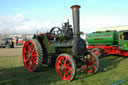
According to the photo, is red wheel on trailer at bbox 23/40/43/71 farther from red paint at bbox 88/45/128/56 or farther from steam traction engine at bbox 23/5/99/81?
red paint at bbox 88/45/128/56

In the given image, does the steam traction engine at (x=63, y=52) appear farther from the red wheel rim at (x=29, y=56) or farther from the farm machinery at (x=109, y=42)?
the farm machinery at (x=109, y=42)

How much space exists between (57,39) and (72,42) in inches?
41.6

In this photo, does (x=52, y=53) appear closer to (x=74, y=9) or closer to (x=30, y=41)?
(x=30, y=41)

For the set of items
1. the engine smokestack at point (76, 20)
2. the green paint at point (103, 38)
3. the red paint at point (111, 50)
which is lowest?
the red paint at point (111, 50)

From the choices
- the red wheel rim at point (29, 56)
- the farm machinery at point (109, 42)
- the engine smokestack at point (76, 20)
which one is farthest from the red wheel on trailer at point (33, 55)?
the farm machinery at point (109, 42)

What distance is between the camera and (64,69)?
13.5ft

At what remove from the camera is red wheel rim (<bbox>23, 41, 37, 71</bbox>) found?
17.4ft

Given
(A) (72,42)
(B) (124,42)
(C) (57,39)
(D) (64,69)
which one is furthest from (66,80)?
(B) (124,42)

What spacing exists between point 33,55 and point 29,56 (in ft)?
1.11

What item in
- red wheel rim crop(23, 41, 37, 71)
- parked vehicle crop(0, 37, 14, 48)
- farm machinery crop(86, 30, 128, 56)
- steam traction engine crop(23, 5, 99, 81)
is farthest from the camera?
parked vehicle crop(0, 37, 14, 48)

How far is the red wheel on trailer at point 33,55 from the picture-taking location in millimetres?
4926

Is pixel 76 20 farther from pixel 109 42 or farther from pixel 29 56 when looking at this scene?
pixel 109 42

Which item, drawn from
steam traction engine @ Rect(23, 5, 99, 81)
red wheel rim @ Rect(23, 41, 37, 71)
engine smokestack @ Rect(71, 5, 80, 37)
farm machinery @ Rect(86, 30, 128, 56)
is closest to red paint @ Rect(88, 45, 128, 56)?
farm machinery @ Rect(86, 30, 128, 56)

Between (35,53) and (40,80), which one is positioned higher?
(35,53)
